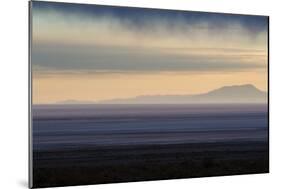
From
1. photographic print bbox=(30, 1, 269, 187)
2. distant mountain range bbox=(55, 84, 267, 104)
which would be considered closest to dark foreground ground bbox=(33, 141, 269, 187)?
photographic print bbox=(30, 1, 269, 187)

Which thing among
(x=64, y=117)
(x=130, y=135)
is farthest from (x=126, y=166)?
(x=64, y=117)

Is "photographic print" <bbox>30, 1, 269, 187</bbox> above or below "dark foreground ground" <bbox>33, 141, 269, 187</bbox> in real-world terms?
above

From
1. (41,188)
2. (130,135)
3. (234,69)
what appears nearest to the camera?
(41,188)

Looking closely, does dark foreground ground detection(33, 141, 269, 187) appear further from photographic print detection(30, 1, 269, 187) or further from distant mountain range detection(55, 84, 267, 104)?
distant mountain range detection(55, 84, 267, 104)

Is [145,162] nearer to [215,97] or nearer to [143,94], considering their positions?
[143,94]
